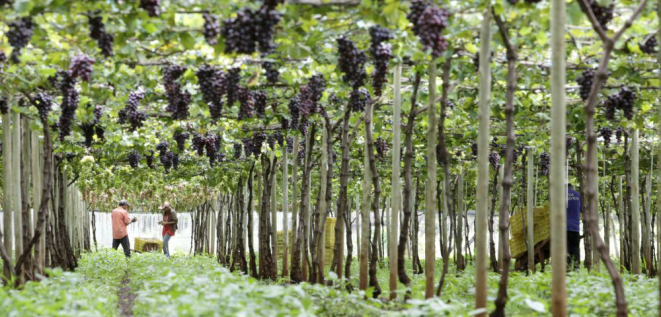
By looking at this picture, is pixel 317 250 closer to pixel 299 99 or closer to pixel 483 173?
pixel 299 99

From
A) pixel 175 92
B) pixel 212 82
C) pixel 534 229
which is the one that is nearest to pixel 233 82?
pixel 212 82

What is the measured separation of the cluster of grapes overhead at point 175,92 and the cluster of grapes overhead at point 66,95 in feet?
2.82

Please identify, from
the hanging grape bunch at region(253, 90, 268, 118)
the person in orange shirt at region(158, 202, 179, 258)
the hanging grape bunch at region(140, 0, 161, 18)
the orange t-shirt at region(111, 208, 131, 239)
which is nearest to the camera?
the hanging grape bunch at region(140, 0, 161, 18)

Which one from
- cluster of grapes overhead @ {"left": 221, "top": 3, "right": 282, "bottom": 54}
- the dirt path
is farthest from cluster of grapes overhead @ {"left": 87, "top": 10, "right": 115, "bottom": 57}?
the dirt path

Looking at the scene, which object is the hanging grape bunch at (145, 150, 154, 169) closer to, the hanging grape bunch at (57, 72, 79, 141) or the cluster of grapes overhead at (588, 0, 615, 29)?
the hanging grape bunch at (57, 72, 79, 141)

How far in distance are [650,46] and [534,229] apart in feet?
27.6

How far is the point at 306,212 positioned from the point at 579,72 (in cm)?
462

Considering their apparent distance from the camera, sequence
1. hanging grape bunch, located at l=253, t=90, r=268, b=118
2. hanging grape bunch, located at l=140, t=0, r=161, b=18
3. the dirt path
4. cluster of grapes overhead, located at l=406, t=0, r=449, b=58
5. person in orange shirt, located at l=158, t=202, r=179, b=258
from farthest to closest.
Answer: person in orange shirt, located at l=158, t=202, r=179, b=258 < the dirt path < hanging grape bunch, located at l=253, t=90, r=268, b=118 < cluster of grapes overhead, located at l=406, t=0, r=449, b=58 < hanging grape bunch, located at l=140, t=0, r=161, b=18

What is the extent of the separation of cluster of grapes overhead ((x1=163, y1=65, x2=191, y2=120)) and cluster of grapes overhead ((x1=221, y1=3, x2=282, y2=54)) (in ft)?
5.83

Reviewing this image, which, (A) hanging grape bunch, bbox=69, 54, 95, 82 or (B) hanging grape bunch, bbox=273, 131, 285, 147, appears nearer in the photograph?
(A) hanging grape bunch, bbox=69, 54, 95, 82

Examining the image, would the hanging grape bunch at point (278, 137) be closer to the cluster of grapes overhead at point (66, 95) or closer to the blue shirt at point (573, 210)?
the cluster of grapes overhead at point (66, 95)

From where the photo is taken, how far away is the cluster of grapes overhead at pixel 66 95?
6.45m

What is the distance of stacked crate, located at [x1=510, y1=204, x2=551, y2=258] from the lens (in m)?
13.5

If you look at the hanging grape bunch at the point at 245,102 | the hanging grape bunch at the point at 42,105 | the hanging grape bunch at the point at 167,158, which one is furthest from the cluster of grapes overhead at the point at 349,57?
the hanging grape bunch at the point at 167,158
